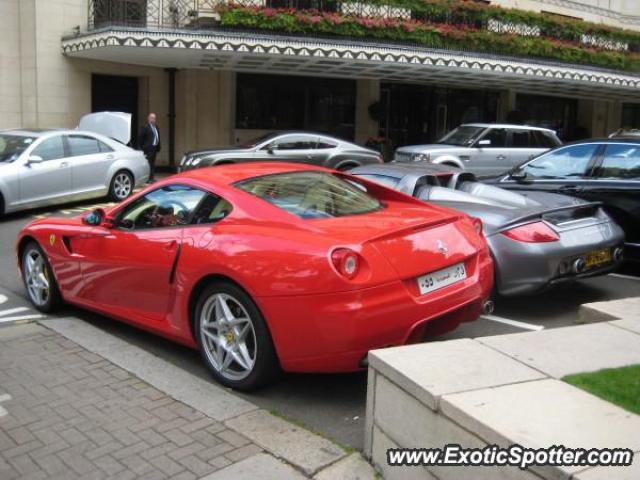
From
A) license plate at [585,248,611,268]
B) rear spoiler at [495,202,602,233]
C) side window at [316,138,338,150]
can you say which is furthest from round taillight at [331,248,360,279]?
side window at [316,138,338,150]

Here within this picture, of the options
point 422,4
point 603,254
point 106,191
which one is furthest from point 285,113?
point 603,254

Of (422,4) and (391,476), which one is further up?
(422,4)

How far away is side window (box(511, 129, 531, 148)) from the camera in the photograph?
16922 millimetres

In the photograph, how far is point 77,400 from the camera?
14.0ft

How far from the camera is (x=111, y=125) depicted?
50.8 feet

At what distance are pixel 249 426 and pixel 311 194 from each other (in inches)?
69.8

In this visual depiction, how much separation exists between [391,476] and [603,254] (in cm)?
386

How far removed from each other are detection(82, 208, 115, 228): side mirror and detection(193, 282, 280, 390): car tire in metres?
1.34

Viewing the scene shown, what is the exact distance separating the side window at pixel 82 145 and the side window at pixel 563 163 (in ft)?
26.6

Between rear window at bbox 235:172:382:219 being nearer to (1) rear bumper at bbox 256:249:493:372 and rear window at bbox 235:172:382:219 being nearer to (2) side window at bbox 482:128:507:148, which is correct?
(1) rear bumper at bbox 256:249:493:372

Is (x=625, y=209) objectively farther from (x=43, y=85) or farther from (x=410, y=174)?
(x=43, y=85)

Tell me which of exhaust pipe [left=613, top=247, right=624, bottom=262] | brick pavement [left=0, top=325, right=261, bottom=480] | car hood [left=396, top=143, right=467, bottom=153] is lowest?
brick pavement [left=0, top=325, right=261, bottom=480]

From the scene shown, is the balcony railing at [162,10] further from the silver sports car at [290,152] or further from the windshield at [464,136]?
the windshield at [464,136]

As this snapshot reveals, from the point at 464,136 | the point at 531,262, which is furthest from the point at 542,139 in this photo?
the point at 531,262
